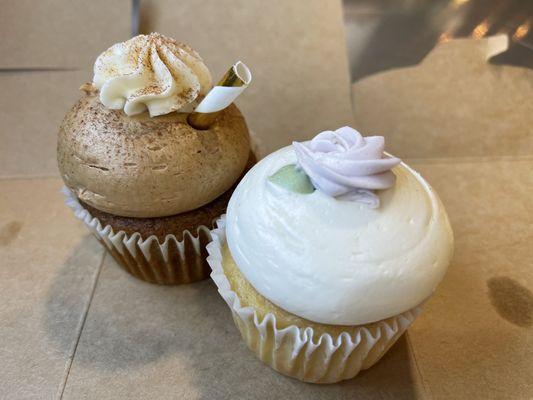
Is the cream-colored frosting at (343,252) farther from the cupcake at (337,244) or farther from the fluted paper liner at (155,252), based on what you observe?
the fluted paper liner at (155,252)

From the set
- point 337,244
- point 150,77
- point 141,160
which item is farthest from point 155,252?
point 337,244

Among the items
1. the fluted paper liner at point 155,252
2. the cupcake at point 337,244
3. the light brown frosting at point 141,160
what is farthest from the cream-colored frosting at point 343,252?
the fluted paper liner at point 155,252

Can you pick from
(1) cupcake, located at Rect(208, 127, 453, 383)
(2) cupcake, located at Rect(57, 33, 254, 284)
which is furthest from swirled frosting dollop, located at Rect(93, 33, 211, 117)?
(1) cupcake, located at Rect(208, 127, 453, 383)

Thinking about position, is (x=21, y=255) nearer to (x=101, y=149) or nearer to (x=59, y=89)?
(x=101, y=149)

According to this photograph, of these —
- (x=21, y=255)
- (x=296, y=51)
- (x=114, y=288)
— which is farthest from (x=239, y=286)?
(x=296, y=51)

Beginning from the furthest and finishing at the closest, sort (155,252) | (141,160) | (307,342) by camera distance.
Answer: (155,252), (141,160), (307,342)

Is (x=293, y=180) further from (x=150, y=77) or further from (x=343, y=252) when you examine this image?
A: (x=150, y=77)

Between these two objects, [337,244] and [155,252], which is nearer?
[337,244]
